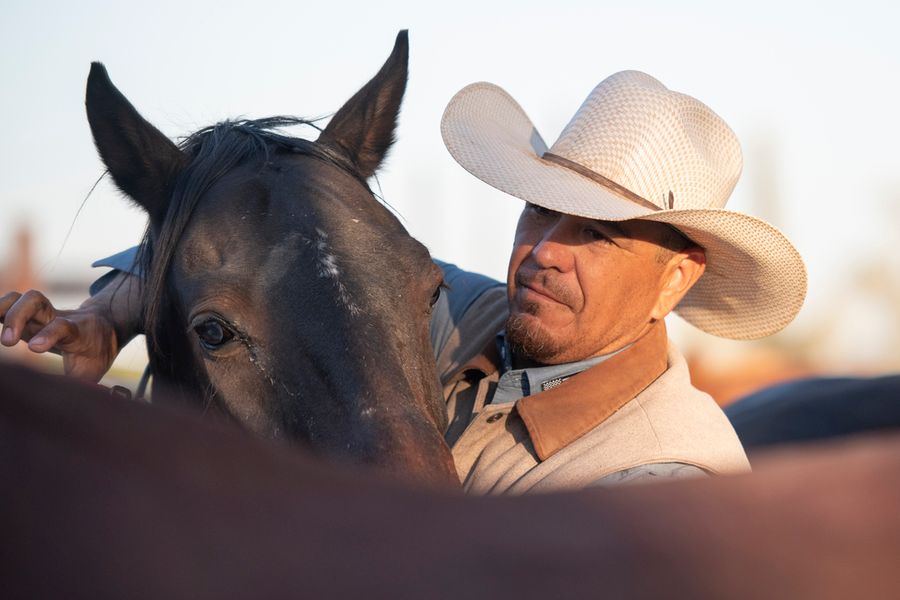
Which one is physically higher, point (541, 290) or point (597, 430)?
point (541, 290)

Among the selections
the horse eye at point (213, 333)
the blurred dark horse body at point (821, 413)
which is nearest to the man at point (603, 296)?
the horse eye at point (213, 333)

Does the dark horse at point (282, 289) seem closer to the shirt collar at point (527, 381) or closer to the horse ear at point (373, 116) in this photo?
the horse ear at point (373, 116)

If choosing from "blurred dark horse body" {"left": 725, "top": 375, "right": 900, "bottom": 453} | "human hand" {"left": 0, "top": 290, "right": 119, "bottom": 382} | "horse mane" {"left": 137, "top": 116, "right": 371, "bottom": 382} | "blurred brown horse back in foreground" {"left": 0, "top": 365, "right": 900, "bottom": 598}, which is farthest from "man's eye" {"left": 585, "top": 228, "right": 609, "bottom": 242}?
"blurred dark horse body" {"left": 725, "top": 375, "right": 900, "bottom": 453}

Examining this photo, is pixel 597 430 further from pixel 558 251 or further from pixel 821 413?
pixel 821 413

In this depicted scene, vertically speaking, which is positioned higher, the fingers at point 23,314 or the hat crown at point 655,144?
the hat crown at point 655,144

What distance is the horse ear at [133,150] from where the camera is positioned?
2.53 meters

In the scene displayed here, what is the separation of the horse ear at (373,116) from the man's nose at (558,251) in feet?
2.11

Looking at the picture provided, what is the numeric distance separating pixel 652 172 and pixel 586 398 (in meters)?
0.73

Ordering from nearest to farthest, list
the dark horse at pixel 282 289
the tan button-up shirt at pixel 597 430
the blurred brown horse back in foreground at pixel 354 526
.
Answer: the blurred brown horse back in foreground at pixel 354 526
the dark horse at pixel 282 289
the tan button-up shirt at pixel 597 430

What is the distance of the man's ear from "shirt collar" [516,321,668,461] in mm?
220

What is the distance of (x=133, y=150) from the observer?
259cm

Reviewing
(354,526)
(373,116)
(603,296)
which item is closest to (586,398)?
(603,296)

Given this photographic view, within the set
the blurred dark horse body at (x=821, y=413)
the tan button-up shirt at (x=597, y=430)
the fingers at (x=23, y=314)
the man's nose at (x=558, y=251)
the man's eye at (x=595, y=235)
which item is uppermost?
the man's eye at (x=595, y=235)

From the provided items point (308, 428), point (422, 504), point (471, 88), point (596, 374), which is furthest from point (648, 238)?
point (422, 504)
